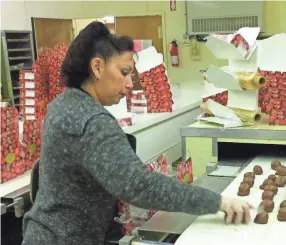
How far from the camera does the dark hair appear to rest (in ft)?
3.93

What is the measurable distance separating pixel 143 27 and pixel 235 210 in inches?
158

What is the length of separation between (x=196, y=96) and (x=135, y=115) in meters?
0.91

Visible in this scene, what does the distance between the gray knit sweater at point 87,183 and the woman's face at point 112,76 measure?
7 centimetres

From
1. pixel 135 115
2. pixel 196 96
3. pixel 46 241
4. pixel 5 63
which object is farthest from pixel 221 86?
pixel 5 63

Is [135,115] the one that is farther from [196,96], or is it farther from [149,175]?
[149,175]

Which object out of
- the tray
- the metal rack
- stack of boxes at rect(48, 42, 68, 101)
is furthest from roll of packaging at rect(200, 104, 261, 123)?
the metal rack

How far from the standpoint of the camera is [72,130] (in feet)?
3.60

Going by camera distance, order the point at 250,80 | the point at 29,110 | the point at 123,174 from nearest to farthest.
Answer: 1. the point at 123,174
2. the point at 250,80
3. the point at 29,110

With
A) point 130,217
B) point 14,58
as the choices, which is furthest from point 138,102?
point 14,58

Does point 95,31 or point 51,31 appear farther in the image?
point 51,31

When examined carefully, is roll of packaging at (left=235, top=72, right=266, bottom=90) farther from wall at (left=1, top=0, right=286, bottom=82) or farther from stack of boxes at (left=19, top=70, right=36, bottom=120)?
wall at (left=1, top=0, right=286, bottom=82)

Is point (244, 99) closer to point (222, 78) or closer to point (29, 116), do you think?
point (222, 78)

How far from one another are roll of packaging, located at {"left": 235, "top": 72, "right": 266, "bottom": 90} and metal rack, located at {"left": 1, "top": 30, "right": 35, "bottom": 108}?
2.46 m

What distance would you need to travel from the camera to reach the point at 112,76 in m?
1.21
